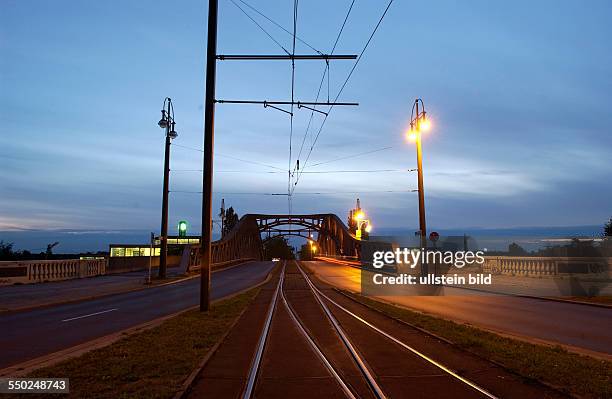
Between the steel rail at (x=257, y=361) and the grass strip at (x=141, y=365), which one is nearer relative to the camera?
the grass strip at (x=141, y=365)

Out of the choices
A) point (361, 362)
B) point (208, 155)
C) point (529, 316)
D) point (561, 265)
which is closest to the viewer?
point (361, 362)

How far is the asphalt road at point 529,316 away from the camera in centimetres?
1095

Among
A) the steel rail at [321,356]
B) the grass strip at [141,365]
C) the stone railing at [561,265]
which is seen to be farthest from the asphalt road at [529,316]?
the stone railing at [561,265]

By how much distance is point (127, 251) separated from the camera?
7056 cm

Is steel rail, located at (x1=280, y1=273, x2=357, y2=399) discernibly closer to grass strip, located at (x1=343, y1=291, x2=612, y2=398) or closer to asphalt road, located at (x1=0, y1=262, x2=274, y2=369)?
grass strip, located at (x1=343, y1=291, x2=612, y2=398)

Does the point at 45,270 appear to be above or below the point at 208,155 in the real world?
below

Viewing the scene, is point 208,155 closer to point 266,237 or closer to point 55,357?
point 55,357

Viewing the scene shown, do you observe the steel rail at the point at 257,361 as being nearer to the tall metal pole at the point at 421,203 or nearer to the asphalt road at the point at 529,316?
the asphalt road at the point at 529,316

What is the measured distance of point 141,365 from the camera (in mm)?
7547

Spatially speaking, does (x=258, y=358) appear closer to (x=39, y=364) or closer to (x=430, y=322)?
(x=39, y=364)

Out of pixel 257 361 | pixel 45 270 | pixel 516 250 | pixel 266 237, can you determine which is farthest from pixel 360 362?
pixel 266 237

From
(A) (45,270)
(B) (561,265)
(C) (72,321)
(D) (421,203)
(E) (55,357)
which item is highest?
(D) (421,203)

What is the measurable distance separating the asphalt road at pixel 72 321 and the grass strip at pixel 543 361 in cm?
765

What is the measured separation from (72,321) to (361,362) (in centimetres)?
902
